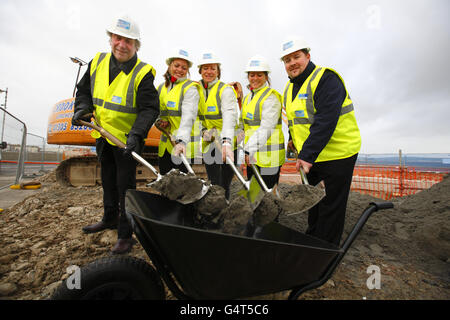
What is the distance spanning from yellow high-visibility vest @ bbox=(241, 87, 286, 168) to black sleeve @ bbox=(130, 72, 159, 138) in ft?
4.19

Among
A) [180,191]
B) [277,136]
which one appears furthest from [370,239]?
[180,191]

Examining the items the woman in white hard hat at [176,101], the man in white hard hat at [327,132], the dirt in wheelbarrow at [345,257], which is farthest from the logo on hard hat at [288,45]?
the dirt in wheelbarrow at [345,257]

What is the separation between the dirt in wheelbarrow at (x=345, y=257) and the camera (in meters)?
2.12

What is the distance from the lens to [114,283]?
1195mm

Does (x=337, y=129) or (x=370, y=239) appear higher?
(x=337, y=129)

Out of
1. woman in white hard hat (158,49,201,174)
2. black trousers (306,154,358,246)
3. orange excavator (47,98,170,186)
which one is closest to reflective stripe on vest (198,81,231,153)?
woman in white hard hat (158,49,201,174)

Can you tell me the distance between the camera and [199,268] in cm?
114

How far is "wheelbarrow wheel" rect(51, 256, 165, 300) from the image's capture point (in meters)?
1.13

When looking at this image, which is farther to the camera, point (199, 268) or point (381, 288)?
point (381, 288)

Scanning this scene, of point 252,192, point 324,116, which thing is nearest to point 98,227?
point 252,192

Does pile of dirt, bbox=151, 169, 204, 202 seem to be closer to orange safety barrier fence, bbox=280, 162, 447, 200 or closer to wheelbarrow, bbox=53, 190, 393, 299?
wheelbarrow, bbox=53, 190, 393, 299

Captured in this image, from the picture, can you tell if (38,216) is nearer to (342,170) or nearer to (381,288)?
(342,170)

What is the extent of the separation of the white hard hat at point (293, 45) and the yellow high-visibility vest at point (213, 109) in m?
1.03

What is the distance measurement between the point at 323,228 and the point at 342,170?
569 millimetres
